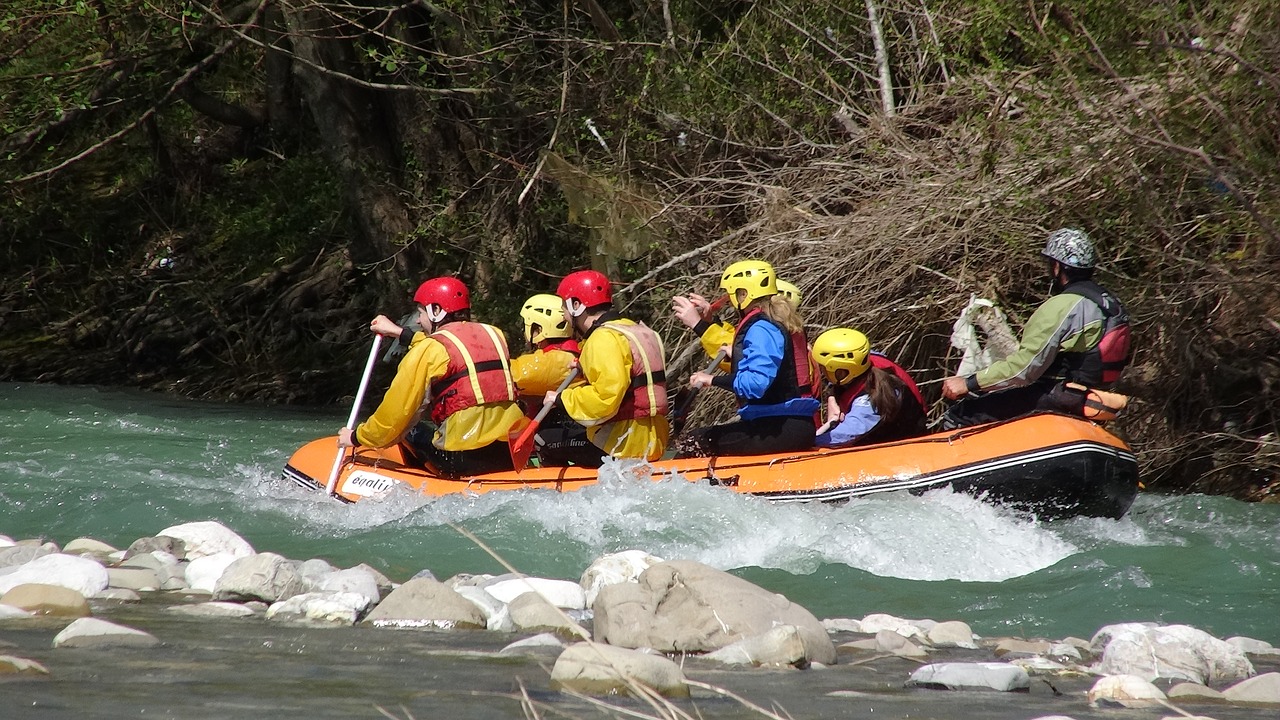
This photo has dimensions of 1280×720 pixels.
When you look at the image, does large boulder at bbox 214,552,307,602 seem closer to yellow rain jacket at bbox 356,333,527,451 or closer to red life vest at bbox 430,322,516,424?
yellow rain jacket at bbox 356,333,527,451

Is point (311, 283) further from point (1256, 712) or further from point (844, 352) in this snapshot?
point (1256, 712)

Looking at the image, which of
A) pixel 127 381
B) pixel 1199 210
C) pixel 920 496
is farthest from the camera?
pixel 127 381

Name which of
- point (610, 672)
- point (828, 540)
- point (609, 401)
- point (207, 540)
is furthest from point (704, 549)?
point (610, 672)

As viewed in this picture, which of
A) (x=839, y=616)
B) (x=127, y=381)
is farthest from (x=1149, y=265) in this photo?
(x=127, y=381)

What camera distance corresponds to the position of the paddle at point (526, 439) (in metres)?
7.59

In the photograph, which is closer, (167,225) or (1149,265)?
(1149,265)

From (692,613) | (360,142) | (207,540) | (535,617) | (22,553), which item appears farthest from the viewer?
(360,142)

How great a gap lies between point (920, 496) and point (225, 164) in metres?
13.6

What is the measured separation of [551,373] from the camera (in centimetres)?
780

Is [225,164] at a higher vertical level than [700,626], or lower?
higher

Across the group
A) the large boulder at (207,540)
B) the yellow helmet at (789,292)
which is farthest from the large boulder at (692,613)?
the yellow helmet at (789,292)

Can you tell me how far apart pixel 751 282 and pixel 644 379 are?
0.81 m

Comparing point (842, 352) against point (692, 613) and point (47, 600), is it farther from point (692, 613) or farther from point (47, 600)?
point (47, 600)

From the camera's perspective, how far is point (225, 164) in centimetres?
1817
